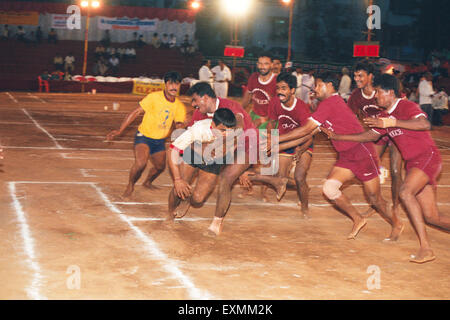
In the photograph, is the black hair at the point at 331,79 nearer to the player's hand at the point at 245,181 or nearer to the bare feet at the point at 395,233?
the player's hand at the point at 245,181

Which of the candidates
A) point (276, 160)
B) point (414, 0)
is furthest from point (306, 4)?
point (276, 160)

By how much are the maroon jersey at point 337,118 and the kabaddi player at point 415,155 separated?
0.71 meters

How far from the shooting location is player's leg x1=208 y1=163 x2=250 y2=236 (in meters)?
7.95

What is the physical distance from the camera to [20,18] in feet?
134

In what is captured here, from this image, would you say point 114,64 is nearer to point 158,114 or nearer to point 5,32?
point 5,32

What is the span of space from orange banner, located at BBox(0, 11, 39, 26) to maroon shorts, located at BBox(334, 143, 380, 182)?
36787 mm

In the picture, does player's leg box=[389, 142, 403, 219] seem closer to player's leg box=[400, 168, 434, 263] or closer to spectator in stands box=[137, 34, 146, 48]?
player's leg box=[400, 168, 434, 263]

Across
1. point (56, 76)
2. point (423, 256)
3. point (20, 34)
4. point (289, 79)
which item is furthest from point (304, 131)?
point (20, 34)

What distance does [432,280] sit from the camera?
657cm

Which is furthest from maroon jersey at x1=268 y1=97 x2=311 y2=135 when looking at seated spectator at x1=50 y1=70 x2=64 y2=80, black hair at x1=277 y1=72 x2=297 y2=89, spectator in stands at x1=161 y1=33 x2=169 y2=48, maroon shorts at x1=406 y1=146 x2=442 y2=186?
spectator in stands at x1=161 y1=33 x2=169 y2=48

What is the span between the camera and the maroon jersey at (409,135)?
718 centimetres

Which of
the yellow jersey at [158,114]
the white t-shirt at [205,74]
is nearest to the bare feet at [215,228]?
the yellow jersey at [158,114]

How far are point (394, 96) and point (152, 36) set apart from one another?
127ft
